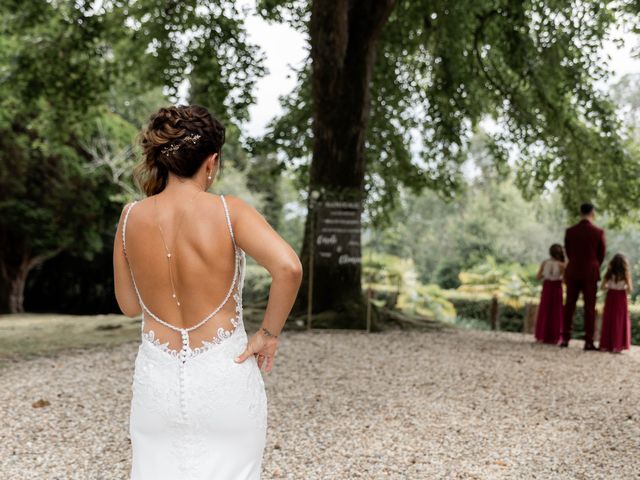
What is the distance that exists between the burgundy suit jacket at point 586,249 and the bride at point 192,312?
9.57m

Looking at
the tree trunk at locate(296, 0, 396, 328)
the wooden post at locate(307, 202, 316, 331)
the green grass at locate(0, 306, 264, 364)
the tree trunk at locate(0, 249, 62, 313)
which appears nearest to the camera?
the green grass at locate(0, 306, 264, 364)

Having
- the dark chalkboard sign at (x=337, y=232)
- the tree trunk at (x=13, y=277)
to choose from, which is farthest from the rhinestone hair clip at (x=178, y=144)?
the tree trunk at (x=13, y=277)

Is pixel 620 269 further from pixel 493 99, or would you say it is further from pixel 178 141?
pixel 178 141

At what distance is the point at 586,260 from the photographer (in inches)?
446

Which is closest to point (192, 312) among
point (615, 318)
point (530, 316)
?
point (615, 318)

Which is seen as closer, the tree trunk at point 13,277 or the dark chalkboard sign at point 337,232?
the dark chalkboard sign at point 337,232

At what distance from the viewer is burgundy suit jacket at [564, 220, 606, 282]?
11.3 m

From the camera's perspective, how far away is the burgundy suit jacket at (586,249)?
37.0 feet

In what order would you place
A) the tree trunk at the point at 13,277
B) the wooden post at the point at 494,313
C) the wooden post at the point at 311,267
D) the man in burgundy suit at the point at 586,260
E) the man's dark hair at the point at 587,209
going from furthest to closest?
the tree trunk at the point at 13,277
the wooden post at the point at 494,313
the wooden post at the point at 311,267
the man in burgundy suit at the point at 586,260
the man's dark hair at the point at 587,209

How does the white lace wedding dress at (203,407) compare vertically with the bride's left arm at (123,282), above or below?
below

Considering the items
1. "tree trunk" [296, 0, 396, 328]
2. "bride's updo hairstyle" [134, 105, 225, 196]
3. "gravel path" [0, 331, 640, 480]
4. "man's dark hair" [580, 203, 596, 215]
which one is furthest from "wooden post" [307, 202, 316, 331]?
"bride's updo hairstyle" [134, 105, 225, 196]

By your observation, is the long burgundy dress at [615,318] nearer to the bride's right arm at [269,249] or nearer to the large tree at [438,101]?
the large tree at [438,101]

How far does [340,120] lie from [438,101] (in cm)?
424

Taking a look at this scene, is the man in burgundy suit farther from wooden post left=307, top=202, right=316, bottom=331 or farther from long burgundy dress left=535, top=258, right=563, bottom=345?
wooden post left=307, top=202, right=316, bottom=331
